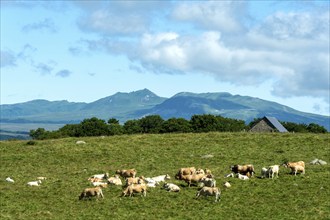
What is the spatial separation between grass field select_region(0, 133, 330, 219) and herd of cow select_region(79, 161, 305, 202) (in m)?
0.59

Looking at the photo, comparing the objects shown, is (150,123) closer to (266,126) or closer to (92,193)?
(266,126)

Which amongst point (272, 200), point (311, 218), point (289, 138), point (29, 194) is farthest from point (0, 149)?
point (311, 218)

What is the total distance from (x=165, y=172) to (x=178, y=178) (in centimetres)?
513

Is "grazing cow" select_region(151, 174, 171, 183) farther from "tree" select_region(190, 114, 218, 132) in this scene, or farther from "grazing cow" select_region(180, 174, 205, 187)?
"tree" select_region(190, 114, 218, 132)

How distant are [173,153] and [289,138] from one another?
54.1 feet

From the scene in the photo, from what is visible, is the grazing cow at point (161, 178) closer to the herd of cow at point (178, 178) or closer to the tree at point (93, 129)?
the herd of cow at point (178, 178)

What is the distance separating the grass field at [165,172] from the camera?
101 ft

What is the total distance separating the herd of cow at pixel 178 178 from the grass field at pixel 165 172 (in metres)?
0.59

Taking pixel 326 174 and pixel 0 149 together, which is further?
pixel 0 149

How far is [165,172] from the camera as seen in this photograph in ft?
151

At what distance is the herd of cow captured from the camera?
34.4 metres

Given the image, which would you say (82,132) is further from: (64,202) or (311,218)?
(311,218)

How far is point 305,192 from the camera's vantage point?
3472cm

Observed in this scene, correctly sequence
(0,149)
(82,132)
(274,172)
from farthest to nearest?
1. (82,132)
2. (0,149)
3. (274,172)
